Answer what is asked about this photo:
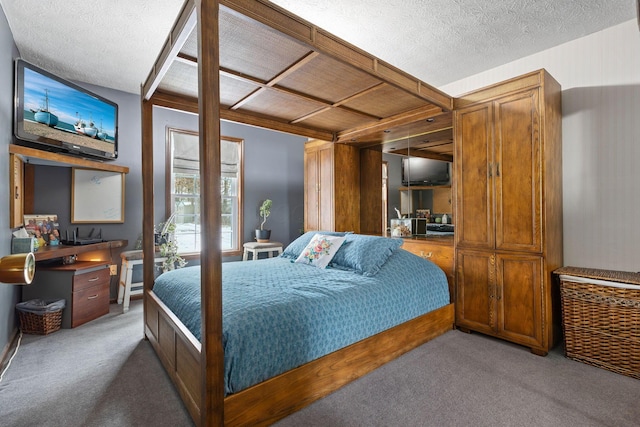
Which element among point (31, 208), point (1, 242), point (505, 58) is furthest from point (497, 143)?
point (31, 208)

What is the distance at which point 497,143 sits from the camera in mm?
2744

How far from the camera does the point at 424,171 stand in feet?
12.2

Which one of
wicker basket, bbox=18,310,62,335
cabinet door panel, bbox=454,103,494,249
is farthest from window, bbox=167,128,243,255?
cabinet door panel, bbox=454,103,494,249

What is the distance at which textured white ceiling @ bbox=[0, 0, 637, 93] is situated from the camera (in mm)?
2340

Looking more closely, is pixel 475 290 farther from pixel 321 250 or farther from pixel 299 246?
pixel 299 246

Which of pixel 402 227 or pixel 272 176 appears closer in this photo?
pixel 402 227

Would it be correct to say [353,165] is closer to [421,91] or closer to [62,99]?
[421,91]

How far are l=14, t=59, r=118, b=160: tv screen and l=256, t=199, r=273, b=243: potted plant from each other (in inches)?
81.7

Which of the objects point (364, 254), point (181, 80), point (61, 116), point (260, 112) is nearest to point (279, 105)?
point (260, 112)

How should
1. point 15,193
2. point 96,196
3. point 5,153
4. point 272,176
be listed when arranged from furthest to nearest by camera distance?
point 272,176 → point 96,196 → point 15,193 → point 5,153

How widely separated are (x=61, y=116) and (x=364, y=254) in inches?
131

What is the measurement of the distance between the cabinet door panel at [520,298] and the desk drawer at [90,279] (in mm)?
4009

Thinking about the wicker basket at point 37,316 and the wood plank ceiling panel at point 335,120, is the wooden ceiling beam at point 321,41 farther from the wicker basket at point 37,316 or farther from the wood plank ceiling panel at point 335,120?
the wicker basket at point 37,316

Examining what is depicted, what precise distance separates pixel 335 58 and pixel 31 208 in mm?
3659
